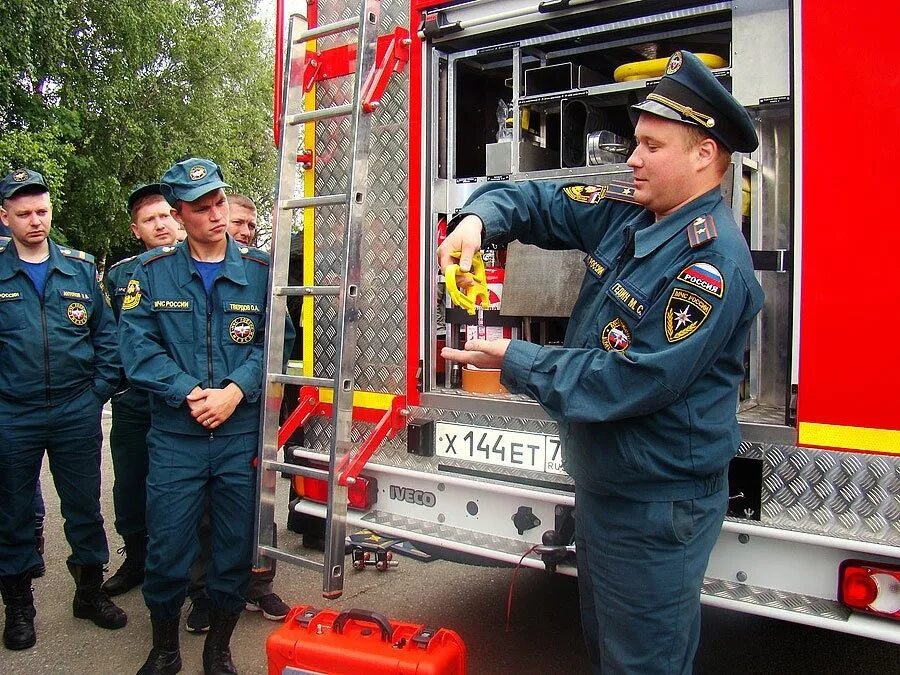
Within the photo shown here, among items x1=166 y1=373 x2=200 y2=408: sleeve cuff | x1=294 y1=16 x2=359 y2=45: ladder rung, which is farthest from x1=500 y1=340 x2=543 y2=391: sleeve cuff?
x1=294 y1=16 x2=359 y2=45: ladder rung

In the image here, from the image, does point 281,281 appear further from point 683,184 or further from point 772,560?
point 772,560

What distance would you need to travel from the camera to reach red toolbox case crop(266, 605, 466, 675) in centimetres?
256

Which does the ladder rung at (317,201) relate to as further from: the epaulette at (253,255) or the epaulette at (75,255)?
the epaulette at (75,255)

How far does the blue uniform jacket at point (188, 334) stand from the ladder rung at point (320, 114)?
622 mm

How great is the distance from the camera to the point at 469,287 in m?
2.34

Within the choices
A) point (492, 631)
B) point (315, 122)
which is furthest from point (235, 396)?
point (492, 631)

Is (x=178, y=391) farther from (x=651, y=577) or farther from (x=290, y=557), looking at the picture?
(x=651, y=577)

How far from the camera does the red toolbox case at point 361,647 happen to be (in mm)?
2561

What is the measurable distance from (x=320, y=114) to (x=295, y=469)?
1.40m

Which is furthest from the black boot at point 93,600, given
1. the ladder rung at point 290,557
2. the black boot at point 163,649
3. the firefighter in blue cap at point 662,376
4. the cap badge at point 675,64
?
the cap badge at point 675,64

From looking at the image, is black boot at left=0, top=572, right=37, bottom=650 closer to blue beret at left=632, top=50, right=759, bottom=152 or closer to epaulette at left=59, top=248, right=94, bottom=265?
epaulette at left=59, top=248, right=94, bottom=265

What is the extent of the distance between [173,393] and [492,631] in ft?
6.27

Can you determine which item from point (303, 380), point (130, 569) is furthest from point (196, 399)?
point (130, 569)

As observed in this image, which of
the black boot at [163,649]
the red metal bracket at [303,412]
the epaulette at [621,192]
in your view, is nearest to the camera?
the epaulette at [621,192]
